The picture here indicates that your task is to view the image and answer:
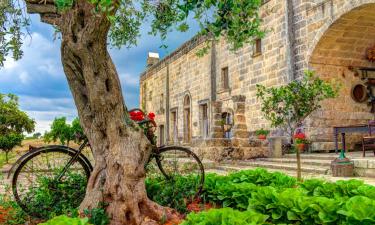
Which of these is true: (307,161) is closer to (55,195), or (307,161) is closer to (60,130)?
(55,195)

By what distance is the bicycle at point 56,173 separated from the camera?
4.30 m

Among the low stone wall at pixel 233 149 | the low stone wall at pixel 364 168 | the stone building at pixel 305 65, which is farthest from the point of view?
the low stone wall at pixel 233 149

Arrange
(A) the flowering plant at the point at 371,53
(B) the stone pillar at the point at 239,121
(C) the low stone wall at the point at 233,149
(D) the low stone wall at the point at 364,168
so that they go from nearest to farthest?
(D) the low stone wall at the point at 364,168 < (C) the low stone wall at the point at 233,149 < (B) the stone pillar at the point at 239,121 < (A) the flowering plant at the point at 371,53

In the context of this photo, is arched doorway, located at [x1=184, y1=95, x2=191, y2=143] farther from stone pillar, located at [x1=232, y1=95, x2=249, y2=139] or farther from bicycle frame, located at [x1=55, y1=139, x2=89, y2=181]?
bicycle frame, located at [x1=55, y1=139, x2=89, y2=181]

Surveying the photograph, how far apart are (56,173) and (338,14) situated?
9873mm

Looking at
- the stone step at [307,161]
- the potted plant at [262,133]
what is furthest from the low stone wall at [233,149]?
the potted plant at [262,133]

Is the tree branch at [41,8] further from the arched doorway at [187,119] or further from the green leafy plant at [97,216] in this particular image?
the arched doorway at [187,119]

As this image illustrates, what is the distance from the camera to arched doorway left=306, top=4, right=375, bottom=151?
12023 mm

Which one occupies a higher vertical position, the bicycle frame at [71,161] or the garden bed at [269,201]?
the bicycle frame at [71,161]

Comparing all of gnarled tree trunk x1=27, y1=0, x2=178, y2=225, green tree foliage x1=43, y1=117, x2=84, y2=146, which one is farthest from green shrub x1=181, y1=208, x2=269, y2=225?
green tree foliage x1=43, y1=117, x2=84, y2=146

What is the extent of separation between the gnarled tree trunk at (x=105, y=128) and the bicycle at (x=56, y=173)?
414 millimetres

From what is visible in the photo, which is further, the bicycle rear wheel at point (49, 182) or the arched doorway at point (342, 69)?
the arched doorway at point (342, 69)

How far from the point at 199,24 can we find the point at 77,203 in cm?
266

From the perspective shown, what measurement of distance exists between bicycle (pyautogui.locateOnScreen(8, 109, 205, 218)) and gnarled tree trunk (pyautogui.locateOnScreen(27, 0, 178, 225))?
41 centimetres
